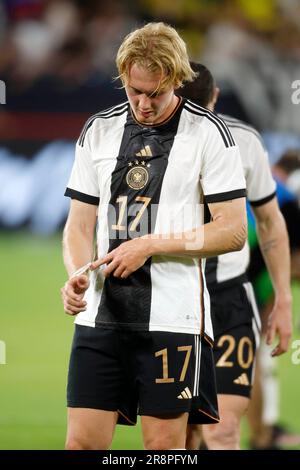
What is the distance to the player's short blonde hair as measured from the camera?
3449 millimetres

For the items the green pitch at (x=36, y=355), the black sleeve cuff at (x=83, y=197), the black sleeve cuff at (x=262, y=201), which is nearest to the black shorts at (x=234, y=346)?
the black sleeve cuff at (x=262, y=201)

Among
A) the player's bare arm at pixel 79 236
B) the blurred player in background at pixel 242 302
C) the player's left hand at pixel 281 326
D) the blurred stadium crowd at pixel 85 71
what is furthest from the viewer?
the blurred stadium crowd at pixel 85 71

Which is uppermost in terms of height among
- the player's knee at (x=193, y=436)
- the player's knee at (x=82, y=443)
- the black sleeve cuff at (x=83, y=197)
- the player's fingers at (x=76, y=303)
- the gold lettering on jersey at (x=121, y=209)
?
the black sleeve cuff at (x=83, y=197)

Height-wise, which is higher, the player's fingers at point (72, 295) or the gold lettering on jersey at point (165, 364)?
the player's fingers at point (72, 295)

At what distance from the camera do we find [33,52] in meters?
14.0

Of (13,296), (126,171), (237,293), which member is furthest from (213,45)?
(126,171)

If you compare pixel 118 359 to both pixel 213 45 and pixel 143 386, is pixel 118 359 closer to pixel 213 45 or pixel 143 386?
pixel 143 386

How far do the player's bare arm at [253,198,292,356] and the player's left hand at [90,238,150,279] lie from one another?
1.13 meters

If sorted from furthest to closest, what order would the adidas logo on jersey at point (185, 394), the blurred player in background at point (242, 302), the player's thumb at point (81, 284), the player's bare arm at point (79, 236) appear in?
the blurred player in background at point (242, 302), the player's bare arm at point (79, 236), the adidas logo on jersey at point (185, 394), the player's thumb at point (81, 284)

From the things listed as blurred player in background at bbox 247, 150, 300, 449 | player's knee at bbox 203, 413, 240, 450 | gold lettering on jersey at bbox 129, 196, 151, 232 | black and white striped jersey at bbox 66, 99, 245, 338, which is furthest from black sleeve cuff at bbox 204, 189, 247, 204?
blurred player in background at bbox 247, 150, 300, 449

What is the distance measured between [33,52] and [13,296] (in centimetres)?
428

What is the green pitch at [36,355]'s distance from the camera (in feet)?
21.6

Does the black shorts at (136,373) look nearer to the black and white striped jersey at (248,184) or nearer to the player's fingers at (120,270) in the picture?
the player's fingers at (120,270)

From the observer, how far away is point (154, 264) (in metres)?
3.60
